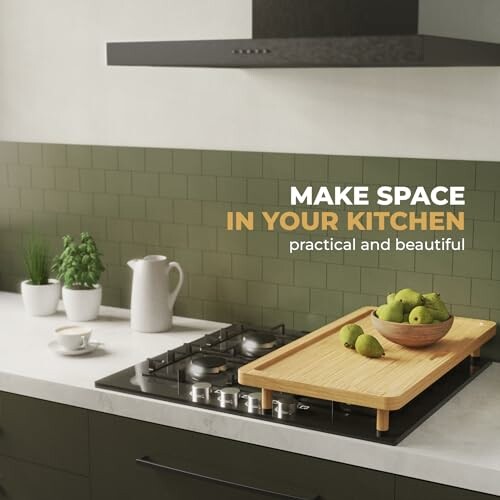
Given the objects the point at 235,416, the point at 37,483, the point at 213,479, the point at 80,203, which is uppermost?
the point at 80,203

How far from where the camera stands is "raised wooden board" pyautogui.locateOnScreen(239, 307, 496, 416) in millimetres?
2383

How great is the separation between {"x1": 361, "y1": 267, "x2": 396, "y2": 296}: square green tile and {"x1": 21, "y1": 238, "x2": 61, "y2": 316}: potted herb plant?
3.65 feet

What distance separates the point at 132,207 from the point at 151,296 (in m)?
0.43

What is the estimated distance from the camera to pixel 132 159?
11.6 ft

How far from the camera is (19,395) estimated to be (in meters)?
2.87

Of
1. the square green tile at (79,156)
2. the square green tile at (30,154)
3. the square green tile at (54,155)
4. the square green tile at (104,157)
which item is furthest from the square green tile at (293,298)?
the square green tile at (30,154)

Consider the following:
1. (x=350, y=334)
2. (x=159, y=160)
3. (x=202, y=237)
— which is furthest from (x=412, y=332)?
(x=159, y=160)

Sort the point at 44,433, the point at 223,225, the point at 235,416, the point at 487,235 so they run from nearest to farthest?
the point at 235,416 → the point at 44,433 → the point at 487,235 → the point at 223,225

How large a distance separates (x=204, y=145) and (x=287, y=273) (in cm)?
52

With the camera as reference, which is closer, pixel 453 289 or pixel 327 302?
pixel 453 289

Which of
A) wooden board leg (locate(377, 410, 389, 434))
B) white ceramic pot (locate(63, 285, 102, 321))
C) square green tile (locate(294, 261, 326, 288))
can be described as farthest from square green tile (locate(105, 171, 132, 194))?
wooden board leg (locate(377, 410, 389, 434))

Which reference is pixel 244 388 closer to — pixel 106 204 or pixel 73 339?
pixel 73 339

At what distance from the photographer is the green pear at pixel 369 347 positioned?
2.65 metres

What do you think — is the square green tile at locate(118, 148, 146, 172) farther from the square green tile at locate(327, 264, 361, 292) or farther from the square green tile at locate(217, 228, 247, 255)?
the square green tile at locate(327, 264, 361, 292)
